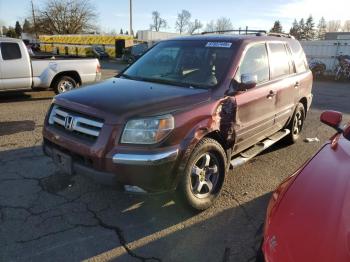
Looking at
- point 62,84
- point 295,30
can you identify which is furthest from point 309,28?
point 62,84

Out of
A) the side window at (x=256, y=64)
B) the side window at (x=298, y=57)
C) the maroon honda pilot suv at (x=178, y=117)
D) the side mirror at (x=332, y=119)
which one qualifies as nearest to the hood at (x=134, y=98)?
the maroon honda pilot suv at (x=178, y=117)

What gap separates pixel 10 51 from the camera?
375 inches

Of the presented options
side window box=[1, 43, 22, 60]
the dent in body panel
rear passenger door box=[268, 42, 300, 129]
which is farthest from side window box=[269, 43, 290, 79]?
side window box=[1, 43, 22, 60]

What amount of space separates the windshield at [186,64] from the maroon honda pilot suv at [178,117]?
0.01 m

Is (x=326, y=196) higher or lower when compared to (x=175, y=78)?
lower

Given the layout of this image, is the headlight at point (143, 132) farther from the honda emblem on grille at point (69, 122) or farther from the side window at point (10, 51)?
the side window at point (10, 51)

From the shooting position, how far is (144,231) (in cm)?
354

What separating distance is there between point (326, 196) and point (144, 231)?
189cm

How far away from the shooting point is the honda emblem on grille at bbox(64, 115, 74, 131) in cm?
364

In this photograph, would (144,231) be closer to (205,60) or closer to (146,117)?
(146,117)

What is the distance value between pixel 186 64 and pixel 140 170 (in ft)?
5.99

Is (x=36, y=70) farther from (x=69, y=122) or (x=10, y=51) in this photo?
(x=69, y=122)

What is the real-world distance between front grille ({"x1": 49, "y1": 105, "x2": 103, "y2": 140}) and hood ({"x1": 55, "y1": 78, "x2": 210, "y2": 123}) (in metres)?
0.11

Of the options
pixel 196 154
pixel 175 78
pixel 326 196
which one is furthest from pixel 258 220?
pixel 175 78
